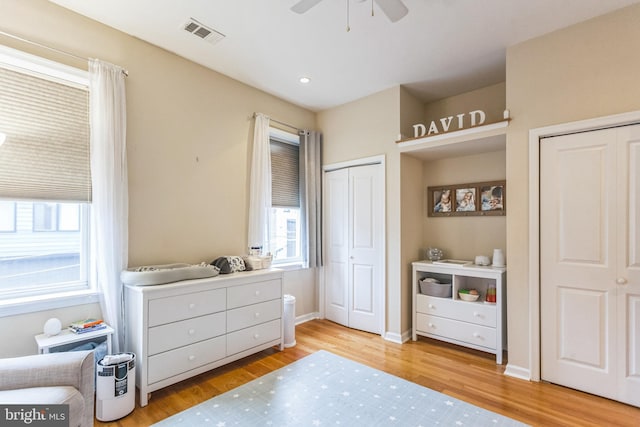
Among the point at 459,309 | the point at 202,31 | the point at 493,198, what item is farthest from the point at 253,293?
the point at 493,198

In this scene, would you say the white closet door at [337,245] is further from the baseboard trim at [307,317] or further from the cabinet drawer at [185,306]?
the cabinet drawer at [185,306]

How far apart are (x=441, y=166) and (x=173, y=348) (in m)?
3.37

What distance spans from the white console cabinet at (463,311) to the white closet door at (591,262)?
1.43ft

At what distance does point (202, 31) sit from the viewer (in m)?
2.43

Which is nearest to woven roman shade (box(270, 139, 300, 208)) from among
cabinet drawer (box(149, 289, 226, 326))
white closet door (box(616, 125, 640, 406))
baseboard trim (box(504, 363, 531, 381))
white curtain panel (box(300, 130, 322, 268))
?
white curtain panel (box(300, 130, 322, 268))

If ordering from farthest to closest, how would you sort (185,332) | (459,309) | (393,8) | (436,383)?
(459,309)
(436,383)
(185,332)
(393,8)

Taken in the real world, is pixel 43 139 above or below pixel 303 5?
below

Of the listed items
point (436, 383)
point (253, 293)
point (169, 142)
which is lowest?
point (436, 383)

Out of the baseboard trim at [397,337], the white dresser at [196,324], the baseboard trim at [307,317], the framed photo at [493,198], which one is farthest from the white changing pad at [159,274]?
the framed photo at [493,198]

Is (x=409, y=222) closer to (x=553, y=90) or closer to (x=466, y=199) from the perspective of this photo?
(x=466, y=199)

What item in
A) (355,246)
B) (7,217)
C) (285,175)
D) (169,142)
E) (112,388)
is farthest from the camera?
(285,175)

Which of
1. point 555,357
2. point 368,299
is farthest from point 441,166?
point 555,357

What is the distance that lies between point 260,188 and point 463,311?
2515 mm

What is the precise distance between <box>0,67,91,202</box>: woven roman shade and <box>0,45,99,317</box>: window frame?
0.15 feet
